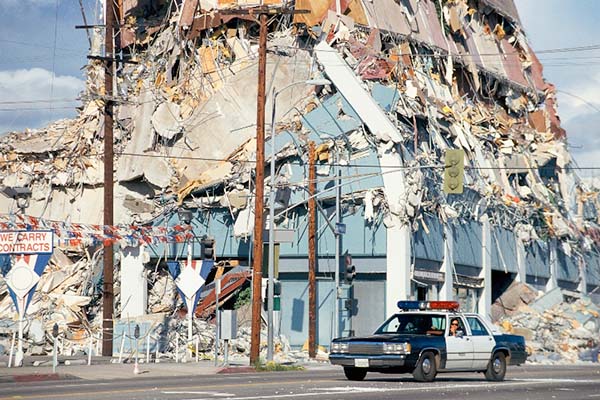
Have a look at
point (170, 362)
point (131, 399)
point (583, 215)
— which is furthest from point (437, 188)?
point (131, 399)

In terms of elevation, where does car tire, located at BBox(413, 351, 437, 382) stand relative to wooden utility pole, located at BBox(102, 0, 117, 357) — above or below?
below

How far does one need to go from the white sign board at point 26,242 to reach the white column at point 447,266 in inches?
918

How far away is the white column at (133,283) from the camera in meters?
49.2

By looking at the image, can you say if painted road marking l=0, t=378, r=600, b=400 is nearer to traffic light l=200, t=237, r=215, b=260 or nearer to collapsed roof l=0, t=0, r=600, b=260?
traffic light l=200, t=237, r=215, b=260

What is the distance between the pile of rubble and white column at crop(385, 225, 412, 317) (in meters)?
5.90

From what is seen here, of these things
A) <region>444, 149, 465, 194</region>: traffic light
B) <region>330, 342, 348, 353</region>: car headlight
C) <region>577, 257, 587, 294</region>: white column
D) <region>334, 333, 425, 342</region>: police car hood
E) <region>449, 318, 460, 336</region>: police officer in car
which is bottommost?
<region>330, 342, 348, 353</region>: car headlight

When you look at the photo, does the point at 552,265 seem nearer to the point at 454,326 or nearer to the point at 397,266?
the point at 397,266

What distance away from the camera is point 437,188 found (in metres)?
50.3

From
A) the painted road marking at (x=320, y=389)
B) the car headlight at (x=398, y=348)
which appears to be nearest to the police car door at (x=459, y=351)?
the painted road marking at (x=320, y=389)

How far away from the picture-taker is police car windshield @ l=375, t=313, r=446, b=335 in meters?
25.5

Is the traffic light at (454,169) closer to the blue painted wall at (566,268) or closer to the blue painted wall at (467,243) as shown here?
the blue painted wall at (467,243)

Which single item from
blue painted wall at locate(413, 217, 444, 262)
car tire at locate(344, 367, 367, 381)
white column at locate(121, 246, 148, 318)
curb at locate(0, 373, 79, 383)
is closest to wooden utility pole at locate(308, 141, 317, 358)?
blue painted wall at locate(413, 217, 444, 262)

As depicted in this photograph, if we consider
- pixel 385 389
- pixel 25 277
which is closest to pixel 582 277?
pixel 25 277

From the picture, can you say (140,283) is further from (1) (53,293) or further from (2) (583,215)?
(2) (583,215)
